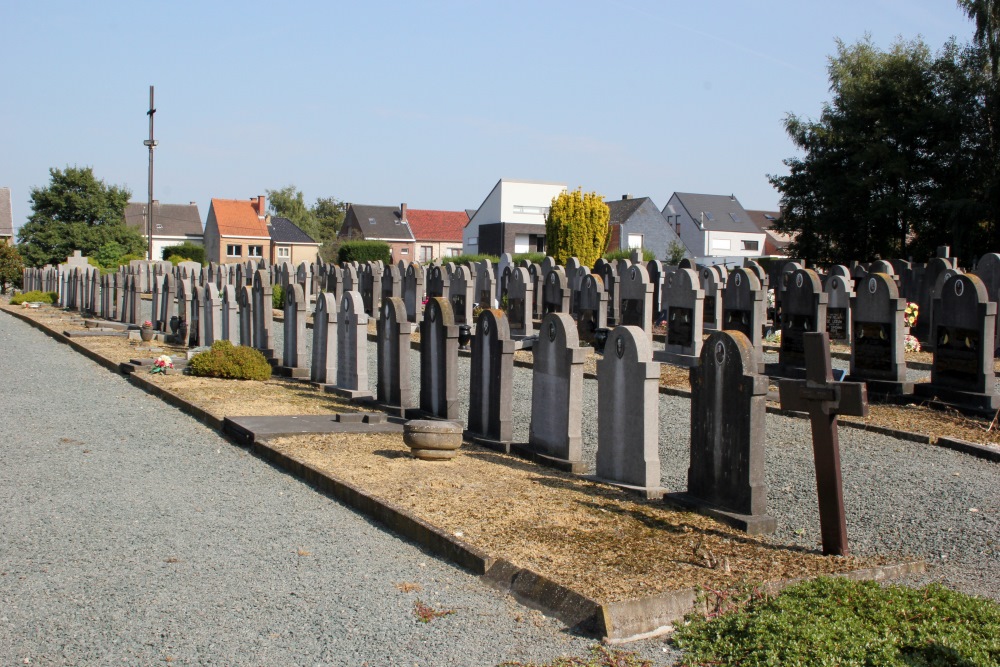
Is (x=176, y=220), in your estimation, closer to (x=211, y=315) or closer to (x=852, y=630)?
(x=211, y=315)

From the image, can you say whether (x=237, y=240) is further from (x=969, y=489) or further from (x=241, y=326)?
(x=969, y=489)

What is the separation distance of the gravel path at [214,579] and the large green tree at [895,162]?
32.5 m

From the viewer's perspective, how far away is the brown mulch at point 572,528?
5.38 meters

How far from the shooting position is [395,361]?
1159cm

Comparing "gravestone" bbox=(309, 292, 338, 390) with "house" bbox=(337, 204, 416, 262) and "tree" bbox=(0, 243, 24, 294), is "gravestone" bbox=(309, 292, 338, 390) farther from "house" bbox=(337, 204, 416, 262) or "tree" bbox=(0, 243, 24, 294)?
"house" bbox=(337, 204, 416, 262)

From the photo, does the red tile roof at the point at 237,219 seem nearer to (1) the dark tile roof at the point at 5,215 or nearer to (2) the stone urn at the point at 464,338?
(1) the dark tile roof at the point at 5,215

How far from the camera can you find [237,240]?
83875 mm

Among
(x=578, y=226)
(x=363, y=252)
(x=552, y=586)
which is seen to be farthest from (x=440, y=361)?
(x=363, y=252)

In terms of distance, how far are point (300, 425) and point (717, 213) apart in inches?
2902

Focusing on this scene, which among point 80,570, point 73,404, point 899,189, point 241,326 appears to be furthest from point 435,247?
point 80,570

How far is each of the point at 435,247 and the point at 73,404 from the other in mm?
78847

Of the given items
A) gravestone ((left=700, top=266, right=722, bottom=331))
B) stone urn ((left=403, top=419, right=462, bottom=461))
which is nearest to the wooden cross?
stone urn ((left=403, top=419, right=462, bottom=461))

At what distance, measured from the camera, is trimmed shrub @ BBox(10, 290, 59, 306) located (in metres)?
39.1

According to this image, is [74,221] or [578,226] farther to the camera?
[74,221]
